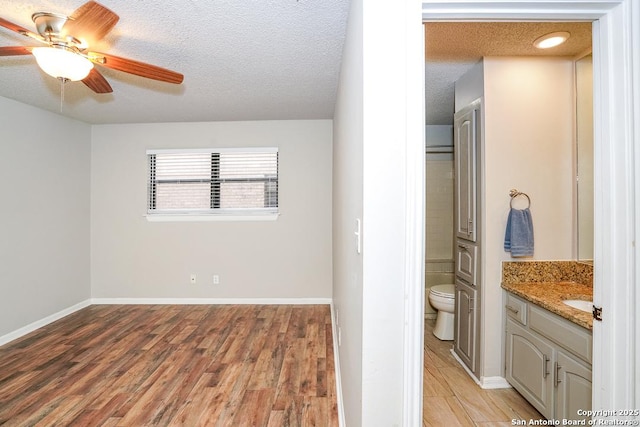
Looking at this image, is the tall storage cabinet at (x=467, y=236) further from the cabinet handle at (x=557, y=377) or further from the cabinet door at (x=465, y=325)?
the cabinet handle at (x=557, y=377)

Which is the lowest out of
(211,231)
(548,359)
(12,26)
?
(548,359)

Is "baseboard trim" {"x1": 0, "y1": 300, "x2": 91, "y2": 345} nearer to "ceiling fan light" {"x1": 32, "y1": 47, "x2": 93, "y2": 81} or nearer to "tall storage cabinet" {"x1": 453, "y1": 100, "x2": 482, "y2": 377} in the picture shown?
"ceiling fan light" {"x1": 32, "y1": 47, "x2": 93, "y2": 81}

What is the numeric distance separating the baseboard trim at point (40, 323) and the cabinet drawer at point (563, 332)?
469cm

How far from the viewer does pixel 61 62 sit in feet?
5.26

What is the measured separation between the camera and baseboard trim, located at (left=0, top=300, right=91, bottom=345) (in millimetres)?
2961

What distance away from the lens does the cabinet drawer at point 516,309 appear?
197cm

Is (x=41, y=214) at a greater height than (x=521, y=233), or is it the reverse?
(x=41, y=214)

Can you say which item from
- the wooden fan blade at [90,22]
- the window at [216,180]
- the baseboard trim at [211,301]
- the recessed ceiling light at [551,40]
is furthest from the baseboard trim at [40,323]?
the recessed ceiling light at [551,40]

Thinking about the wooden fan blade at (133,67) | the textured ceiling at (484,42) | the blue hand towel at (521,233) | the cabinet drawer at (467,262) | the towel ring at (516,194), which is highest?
the textured ceiling at (484,42)

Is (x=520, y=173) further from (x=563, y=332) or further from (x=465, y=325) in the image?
(x=465, y=325)

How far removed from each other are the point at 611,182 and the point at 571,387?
1216 mm

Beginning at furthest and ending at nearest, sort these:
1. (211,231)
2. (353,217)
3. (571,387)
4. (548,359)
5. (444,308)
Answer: (211,231) → (444,308) → (548,359) → (571,387) → (353,217)

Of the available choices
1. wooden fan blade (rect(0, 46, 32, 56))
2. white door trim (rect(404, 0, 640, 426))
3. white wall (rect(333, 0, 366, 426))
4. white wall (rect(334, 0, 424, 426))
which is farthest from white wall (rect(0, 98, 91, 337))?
white door trim (rect(404, 0, 640, 426))

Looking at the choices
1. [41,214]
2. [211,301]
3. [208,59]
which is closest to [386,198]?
[208,59]
